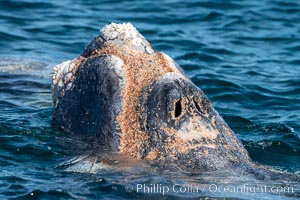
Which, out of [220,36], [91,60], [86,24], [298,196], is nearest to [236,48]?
[220,36]

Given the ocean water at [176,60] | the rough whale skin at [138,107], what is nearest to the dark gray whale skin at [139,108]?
the rough whale skin at [138,107]

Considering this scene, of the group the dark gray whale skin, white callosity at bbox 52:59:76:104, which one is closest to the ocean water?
the dark gray whale skin

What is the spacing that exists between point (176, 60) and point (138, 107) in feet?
22.4

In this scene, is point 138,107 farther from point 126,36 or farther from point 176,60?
point 176,60

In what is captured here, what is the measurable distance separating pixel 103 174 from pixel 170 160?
1.74ft

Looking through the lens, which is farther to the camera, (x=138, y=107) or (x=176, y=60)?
(x=176, y=60)

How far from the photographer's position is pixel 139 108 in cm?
651

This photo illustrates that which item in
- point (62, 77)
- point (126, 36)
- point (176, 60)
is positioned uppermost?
point (126, 36)

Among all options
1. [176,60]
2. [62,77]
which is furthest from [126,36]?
[176,60]

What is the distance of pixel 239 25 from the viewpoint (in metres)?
16.3

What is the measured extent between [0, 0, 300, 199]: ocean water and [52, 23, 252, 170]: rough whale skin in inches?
7.1

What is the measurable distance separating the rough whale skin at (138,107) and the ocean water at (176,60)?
18 centimetres

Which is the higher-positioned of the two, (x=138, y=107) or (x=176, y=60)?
(x=138, y=107)

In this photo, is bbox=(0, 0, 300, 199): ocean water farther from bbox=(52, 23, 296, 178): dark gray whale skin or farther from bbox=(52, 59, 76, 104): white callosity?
bbox=(52, 59, 76, 104): white callosity
